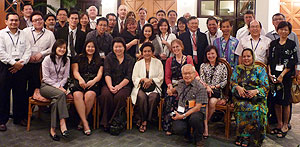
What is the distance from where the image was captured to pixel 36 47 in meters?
4.00

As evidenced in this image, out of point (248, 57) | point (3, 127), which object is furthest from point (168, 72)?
point (3, 127)

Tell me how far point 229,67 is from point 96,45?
2.04 metres

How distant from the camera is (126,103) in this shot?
3854 millimetres

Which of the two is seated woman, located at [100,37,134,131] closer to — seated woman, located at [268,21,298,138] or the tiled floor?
the tiled floor

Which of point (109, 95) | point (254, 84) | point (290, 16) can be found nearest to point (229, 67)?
point (254, 84)

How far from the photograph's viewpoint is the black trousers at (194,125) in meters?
3.24

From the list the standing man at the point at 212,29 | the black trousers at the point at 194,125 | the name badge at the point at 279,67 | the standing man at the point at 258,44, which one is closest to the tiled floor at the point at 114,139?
the black trousers at the point at 194,125

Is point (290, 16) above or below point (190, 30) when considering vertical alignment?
above

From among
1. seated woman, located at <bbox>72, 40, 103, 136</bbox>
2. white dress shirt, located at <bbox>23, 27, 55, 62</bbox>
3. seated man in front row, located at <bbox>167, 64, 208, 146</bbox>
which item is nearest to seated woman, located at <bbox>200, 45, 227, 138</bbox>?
seated man in front row, located at <bbox>167, 64, 208, 146</bbox>

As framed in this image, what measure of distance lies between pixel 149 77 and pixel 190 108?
921 millimetres

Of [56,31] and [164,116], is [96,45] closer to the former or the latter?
[56,31]

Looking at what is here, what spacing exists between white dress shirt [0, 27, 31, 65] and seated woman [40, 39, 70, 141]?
0.38 m

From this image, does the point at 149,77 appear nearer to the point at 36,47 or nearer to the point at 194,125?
the point at 194,125

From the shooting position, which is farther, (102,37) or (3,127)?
(102,37)
